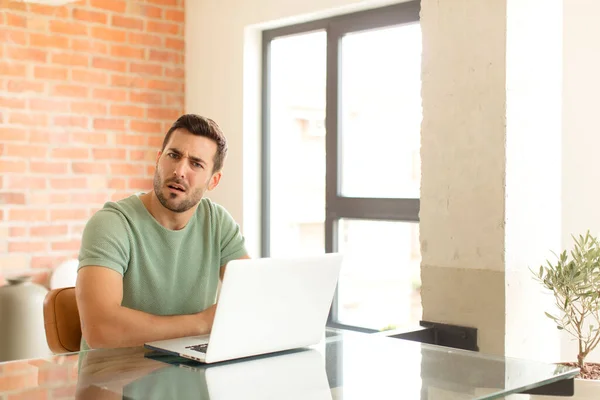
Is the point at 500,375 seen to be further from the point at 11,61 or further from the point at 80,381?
the point at 11,61

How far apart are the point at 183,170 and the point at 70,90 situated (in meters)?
1.83

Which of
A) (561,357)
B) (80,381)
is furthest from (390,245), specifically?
(80,381)

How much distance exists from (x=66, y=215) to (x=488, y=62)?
2424mm

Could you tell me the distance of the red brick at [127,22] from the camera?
4117 millimetres

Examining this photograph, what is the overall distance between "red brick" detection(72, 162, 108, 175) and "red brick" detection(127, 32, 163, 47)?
2.38 ft

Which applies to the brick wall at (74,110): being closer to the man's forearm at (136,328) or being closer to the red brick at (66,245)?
the red brick at (66,245)

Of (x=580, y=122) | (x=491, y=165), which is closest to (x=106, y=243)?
(x=491, y=165)

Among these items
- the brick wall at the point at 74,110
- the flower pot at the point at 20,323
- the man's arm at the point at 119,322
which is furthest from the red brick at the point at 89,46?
the man's arm at the point at 119,322

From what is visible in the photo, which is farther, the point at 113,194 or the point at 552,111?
the point at 113,194

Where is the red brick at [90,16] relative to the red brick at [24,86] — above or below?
above

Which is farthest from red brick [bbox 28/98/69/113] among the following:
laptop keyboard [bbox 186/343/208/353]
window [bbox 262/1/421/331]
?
laptop keyboard [bbox 186/343/208/353]

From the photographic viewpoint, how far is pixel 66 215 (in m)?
3.94

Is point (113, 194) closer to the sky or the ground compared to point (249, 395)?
closer to the sky

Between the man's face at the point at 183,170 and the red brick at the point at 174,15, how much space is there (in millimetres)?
2094
